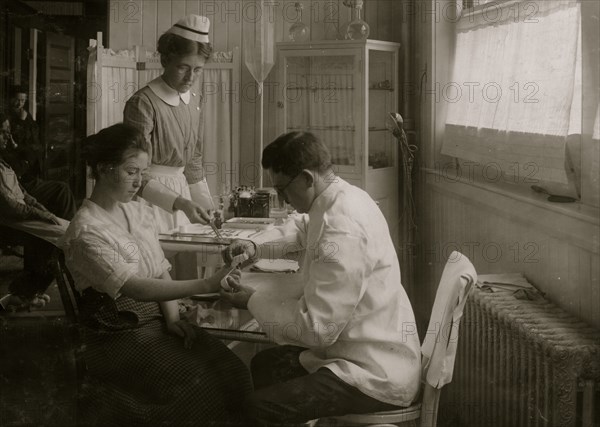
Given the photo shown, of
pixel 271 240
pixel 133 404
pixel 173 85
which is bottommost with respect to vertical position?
pixel 133 404

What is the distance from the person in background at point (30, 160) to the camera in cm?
186

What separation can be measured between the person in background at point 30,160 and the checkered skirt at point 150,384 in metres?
0.36

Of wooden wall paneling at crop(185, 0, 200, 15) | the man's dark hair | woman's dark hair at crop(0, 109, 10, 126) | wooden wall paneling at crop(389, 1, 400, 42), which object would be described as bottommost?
woman's dark hair at crop(0, 109, 10, 126)

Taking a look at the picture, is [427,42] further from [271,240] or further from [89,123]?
[89,123]

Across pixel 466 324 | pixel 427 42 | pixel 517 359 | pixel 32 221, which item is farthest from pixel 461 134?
pixel 32 221

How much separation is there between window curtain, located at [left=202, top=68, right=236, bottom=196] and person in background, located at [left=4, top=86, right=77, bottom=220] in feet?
2.27

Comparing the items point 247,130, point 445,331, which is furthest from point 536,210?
point 247,130

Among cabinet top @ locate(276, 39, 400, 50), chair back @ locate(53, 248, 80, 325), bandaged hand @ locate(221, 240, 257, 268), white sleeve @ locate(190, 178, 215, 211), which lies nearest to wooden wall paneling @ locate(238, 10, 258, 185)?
white sleeve @ locate(190, 178, 215, 211)

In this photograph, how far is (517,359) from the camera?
1976 mm

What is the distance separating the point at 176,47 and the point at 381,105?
1.78 m

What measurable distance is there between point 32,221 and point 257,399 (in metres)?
0.80

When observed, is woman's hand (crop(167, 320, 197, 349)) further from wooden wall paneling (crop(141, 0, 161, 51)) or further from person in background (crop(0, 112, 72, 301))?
wooden wall paneling (crop(141, 0, 161, 51))

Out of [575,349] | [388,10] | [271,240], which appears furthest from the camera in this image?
[388,10]

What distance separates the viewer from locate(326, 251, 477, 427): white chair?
5.41 feet
